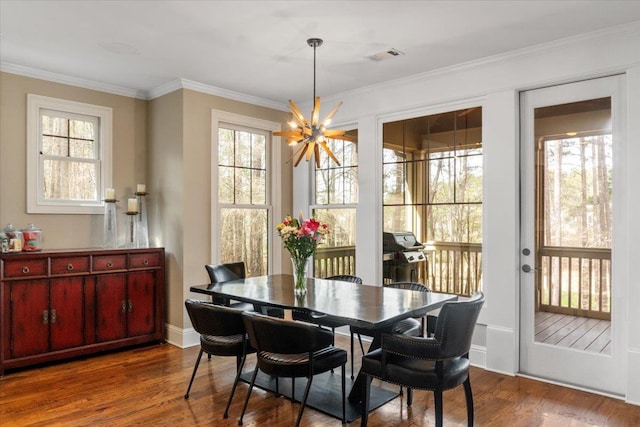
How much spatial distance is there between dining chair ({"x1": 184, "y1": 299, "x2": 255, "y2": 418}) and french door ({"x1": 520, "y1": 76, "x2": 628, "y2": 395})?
240 centimetres

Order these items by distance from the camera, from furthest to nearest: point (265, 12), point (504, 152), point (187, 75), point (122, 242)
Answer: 1. point (122, 242)
2. point (187, 75)
3. point (504, 152)
4. point (265, 12)

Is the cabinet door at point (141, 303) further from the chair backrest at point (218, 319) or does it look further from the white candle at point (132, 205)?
the chair backrest at point (218, 319)

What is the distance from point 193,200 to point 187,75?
1.25m

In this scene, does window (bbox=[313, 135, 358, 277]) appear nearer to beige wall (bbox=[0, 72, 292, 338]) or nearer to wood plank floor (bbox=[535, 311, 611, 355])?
beige wall (bbox=[0, 72, 292, 338])

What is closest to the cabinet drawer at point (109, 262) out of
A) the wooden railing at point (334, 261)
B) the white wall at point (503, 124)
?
the wooden railing at point (334, 261)

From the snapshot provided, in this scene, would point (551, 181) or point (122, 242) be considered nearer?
point (551, 181)

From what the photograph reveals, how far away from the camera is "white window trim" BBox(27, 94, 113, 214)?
4.39 metres

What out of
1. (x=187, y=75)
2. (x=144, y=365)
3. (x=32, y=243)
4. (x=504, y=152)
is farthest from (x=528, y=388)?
(x=32, y=243)

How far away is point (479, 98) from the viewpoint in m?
4.17

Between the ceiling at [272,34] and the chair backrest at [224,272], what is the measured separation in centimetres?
186

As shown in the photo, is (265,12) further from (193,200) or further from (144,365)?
(144,365)

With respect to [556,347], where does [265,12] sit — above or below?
above

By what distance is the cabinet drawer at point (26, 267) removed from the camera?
3.86 meters

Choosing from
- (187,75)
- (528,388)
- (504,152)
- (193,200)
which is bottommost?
(528,388)
